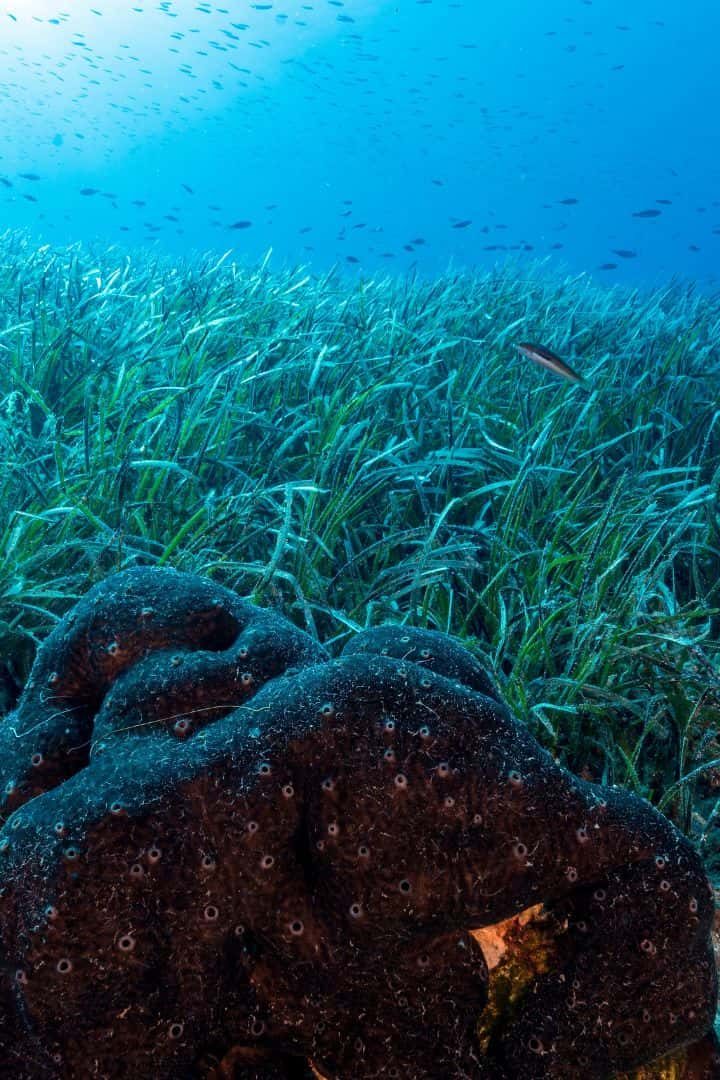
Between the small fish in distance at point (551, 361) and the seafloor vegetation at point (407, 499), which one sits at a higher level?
the small fish in distance at point (551, 361)

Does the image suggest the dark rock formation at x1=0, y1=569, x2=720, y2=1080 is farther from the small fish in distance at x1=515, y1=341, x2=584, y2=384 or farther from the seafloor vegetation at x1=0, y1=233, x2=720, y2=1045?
the small fish in distance at x1=515, y1=341, x2=584, y2=384

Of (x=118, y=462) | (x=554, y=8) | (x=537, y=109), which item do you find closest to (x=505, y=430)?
(x=118, y=462)

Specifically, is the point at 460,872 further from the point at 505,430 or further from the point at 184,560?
the point at 505,430

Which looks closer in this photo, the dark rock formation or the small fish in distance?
the dark rock formation

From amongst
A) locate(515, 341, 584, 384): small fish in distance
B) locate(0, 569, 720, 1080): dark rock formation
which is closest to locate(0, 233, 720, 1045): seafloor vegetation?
locate(515, 341, 584, 384): small fish in distance

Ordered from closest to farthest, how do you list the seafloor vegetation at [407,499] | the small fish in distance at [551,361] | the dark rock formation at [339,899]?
the dark rock formation at [339,899] < the seafloor vegetation at [407,499] < the small fish in distance at [551,361]

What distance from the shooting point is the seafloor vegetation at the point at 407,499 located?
2406 mm

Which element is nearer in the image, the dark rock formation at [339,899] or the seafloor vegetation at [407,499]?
the dark rock formation at [339,899]

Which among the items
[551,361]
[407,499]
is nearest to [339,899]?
[407,499]

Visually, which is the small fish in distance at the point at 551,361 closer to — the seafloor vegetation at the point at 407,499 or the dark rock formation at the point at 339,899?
the seafloor vegetation at the point at 407,499

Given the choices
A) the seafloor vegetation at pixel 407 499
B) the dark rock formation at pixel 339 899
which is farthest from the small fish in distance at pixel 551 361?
the dark rock formation at pixel 339 899

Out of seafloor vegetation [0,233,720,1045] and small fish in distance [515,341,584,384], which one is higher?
small fish in distance [515,341,584,384]

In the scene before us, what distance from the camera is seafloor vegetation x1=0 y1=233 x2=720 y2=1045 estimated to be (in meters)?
2.41

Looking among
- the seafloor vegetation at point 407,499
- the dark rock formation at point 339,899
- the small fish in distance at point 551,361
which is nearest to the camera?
the dark rock formation at point 339,899
